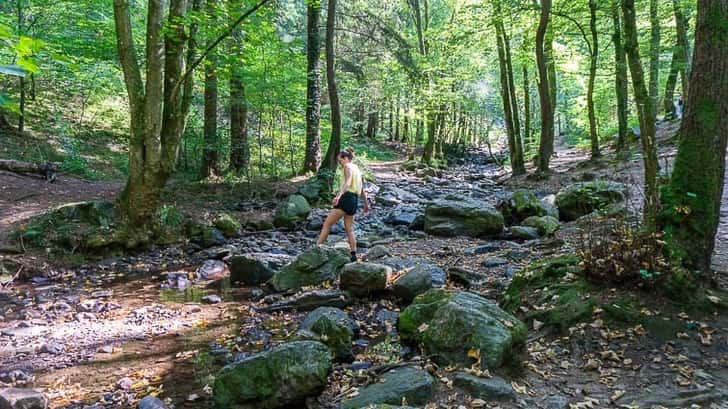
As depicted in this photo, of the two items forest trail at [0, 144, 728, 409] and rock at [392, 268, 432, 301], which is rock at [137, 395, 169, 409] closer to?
forest trail at [0, 144, 728, 409]

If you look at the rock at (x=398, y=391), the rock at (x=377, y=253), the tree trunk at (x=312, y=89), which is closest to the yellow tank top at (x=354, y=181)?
the rock at (x=377, y=253)

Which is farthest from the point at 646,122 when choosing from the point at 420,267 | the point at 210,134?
the point at 210,134

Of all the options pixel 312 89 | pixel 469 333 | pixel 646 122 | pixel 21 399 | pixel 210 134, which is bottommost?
pixel 21 399

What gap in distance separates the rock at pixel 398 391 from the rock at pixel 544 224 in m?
6.24

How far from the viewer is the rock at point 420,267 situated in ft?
23.3

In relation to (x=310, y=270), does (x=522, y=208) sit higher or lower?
higher

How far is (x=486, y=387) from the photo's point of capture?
12.5ft

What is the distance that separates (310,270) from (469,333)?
13.0 feet

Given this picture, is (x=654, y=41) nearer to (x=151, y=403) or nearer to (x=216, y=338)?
(x=216, y=338)

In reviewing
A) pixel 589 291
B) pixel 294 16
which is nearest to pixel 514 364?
pixel 589 291

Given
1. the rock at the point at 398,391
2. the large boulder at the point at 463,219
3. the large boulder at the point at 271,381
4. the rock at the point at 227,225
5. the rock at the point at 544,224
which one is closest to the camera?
the rock at the point at 398,391

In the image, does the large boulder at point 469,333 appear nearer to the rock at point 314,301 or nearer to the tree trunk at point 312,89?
the rock at point 314,301

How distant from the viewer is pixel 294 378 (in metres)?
4.19

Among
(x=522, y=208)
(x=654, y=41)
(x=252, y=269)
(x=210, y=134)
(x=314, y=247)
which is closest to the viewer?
(x=314, y=247)
